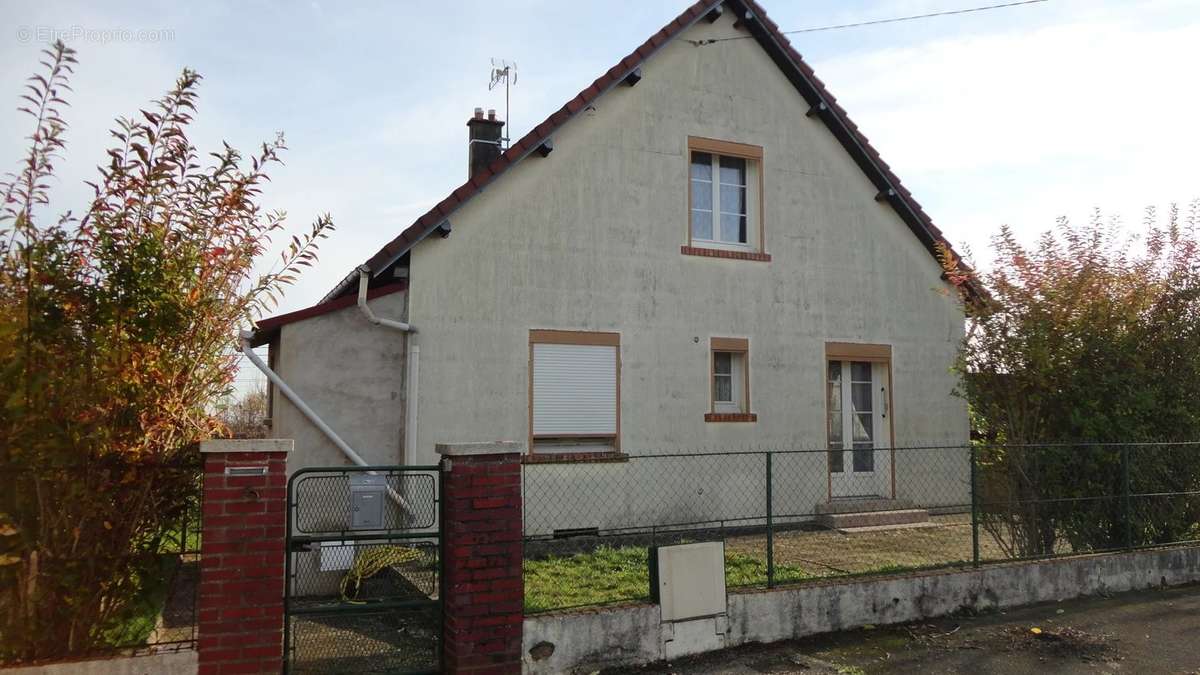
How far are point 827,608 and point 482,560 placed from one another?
2.99 m

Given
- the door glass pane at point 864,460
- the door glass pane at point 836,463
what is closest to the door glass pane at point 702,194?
the door glass pane at point 836,463

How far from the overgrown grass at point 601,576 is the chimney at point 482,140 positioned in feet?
19.3

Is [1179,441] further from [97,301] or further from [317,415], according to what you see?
[97,301]

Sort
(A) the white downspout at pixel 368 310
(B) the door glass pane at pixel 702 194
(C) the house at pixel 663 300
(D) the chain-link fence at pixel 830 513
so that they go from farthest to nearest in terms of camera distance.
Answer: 1. (B) the door glass pane at pixel 702 194
2. (C) the house at pixel 663 300
3. (A) the white downspout at pixel 368 310
4. (D) the chain-link fence at pixel 830 513

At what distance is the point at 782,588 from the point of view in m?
7.19

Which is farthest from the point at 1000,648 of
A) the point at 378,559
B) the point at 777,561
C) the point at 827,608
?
the point at 378,559

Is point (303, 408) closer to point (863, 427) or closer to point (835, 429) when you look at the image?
point (835, 429)

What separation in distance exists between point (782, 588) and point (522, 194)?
5802 millimetres

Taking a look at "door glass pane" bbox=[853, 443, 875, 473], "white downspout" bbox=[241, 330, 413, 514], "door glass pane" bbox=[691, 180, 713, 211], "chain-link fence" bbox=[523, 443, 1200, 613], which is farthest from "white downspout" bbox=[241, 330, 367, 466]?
"door glass pane" bbox=[853, 443, 875, 473]

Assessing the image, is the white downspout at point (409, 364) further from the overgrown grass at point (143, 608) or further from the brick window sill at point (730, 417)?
the overgrown grass at point (143, 608)

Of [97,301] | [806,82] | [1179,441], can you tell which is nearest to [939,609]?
[1179,441]

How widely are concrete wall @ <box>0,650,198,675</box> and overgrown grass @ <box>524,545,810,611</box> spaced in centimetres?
221

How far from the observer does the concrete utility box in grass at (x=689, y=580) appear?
6.63m

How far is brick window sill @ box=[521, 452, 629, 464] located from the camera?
1057 centimetres
